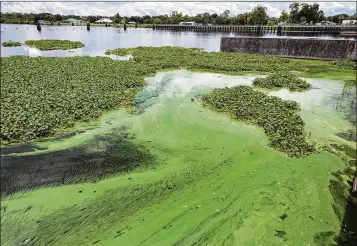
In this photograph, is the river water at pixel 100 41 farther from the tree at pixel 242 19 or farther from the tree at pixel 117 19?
the tree at pixel 117 19

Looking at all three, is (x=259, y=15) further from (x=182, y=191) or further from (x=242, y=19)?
(x=182, y=191)


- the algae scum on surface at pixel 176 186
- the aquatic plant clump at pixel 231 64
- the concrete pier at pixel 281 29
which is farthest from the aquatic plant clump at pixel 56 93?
the concrete pier at pixel 281 29

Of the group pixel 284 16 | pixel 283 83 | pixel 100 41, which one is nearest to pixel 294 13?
pixel 284 16

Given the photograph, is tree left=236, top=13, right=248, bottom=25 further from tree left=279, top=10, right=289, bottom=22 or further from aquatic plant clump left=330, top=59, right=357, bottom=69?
aquatic plant clump left=330, top=59, right=357, bottom=69

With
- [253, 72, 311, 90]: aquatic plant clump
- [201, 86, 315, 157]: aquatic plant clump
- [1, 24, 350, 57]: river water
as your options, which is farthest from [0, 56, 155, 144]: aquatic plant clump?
[1, 24, 350, 57]: river water

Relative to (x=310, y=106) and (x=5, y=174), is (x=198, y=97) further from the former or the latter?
(x=5, y=174)

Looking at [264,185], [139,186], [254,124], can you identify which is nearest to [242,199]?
[264,185]
